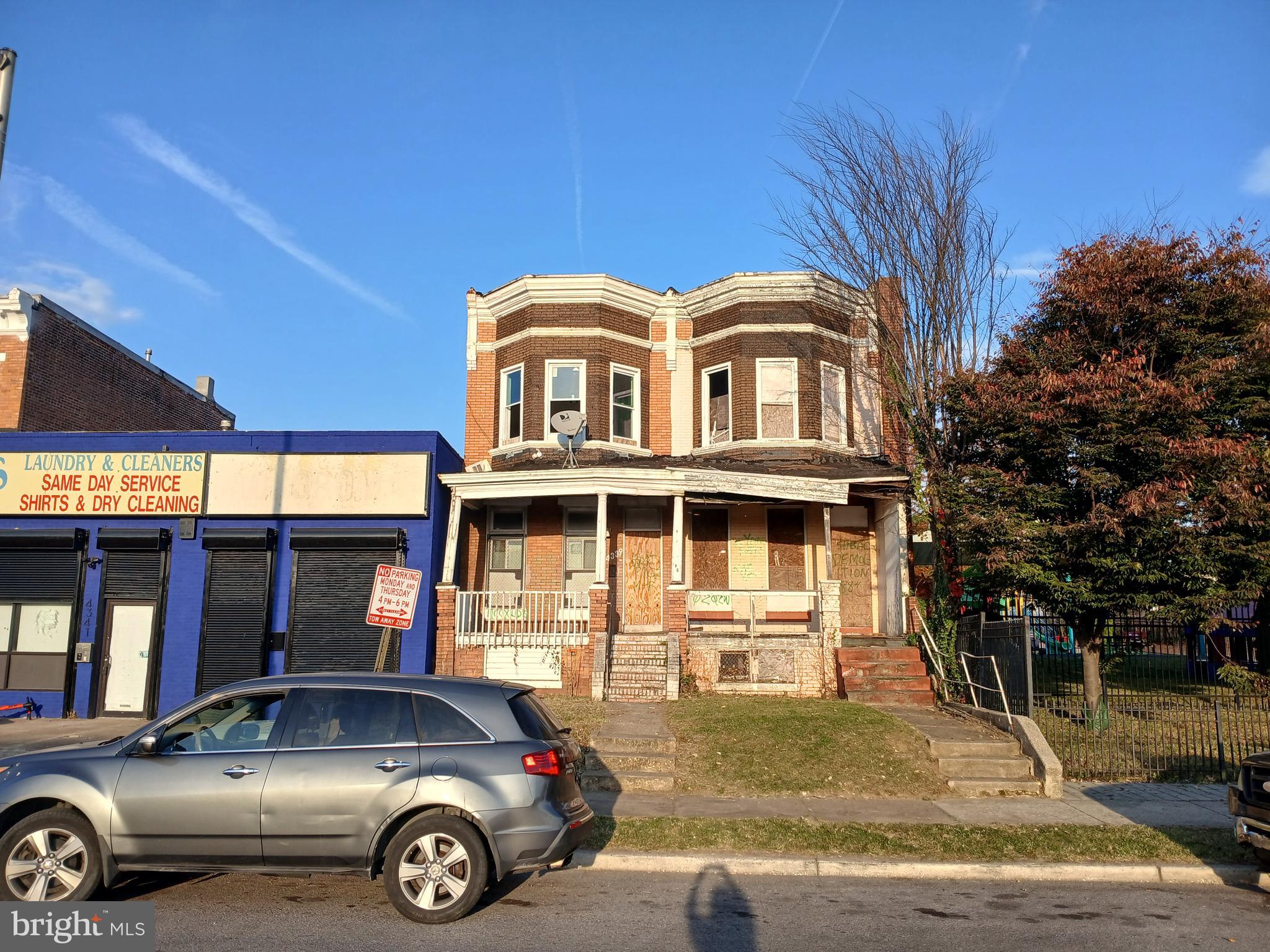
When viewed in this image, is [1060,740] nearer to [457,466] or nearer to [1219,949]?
[1219,949]

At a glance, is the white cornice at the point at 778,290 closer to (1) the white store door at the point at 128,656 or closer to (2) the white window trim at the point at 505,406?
(2) the white window trim at the point at 505,406

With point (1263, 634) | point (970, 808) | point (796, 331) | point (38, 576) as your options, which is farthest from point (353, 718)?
point (1263, 634)

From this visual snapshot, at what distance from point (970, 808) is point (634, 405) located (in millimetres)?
11870

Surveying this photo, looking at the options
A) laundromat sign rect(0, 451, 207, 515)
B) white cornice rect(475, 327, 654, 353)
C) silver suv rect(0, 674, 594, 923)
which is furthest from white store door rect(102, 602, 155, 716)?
silver suv rect(0, 674, 594, 923)

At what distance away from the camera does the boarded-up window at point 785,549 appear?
63.0ft

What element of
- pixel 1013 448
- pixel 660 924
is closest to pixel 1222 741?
pixel 1013 448

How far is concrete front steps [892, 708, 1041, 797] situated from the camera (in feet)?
35.2

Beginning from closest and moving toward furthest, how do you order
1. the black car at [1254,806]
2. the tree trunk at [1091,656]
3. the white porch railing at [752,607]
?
1. the black car at [1254,806]
2. the tree trunk at [1091,656]
3. the white porch railing at [752,607]

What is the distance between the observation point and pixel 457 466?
1864 centimetres

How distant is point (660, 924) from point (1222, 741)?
9.89 meters

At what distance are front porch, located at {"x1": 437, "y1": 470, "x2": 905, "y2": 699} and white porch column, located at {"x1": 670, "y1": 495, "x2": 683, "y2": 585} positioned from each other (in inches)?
1.4

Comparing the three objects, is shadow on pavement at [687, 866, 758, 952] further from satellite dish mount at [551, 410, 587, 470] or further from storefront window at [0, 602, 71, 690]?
storefront window at [0, 602, 71, 690]

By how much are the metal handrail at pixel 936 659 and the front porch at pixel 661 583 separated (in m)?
1.29

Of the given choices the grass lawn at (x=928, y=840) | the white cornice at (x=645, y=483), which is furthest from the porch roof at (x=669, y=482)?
the grass lawn at (x=928, y=840)
